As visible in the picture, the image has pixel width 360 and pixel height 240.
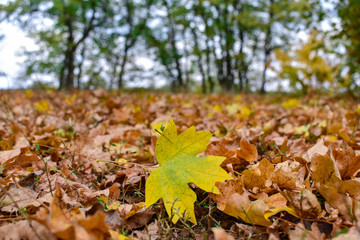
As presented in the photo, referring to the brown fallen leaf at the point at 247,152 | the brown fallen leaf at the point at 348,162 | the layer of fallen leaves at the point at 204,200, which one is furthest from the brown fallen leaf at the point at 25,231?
the brown fallen leaf at the point at 348,162

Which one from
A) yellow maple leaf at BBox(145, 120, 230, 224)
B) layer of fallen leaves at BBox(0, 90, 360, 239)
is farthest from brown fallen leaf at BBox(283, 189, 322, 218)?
yellow maple leaf at BBox(145, 120, 230, 224)

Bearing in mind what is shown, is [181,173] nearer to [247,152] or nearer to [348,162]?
[247,152]

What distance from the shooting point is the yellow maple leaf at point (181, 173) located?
868 millimetres

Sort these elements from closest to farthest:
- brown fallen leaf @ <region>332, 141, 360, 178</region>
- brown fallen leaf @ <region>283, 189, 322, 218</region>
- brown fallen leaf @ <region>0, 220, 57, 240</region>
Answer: brown fallen leaf @ <region>0, 220, 57, 240</region>, brown fallen leaf @ <region>283, 189, 322, 218</region>, brown fallen leaf @ <region>332, 141, 360, 178</region>

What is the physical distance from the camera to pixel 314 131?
191 cm

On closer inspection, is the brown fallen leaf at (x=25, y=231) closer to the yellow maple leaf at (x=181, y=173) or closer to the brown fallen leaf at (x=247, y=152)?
the yellow maple leaf at (x=181, y=173)

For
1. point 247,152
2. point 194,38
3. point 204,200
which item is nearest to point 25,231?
point 204,200

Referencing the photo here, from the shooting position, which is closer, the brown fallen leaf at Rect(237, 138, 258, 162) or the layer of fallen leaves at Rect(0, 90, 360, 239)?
the layer of fallen leaves at Rect(0, 90, 360, 239)

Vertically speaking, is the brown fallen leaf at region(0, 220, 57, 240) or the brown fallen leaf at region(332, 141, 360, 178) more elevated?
the brown fallen leaf at region(332, 141, 360, 178)

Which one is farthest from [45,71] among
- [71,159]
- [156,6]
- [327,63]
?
[71,159]

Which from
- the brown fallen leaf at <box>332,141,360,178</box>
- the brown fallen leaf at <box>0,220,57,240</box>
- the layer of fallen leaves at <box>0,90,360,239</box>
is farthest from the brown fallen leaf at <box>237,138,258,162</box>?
the brown fallen leaf at <box>0,220,57,240</box>

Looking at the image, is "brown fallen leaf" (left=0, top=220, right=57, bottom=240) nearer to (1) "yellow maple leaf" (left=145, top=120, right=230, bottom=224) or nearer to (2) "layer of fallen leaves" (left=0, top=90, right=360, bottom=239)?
(2) "layer of fallen leaves" (left=0, top=90, right=360, bottom=239)

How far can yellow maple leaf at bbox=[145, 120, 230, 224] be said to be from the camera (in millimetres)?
868

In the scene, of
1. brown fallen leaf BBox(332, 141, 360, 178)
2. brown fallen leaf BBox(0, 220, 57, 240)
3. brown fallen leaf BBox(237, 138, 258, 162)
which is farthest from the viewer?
brown fallen leaf BBox(237, 138, 258, 162)
